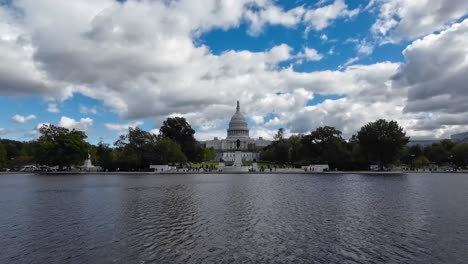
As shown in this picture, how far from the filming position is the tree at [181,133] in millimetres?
107312

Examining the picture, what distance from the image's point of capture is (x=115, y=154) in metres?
99.1

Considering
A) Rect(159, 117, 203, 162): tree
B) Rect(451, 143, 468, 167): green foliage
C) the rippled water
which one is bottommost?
the rippled water

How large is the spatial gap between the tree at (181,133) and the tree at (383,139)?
1734 inches

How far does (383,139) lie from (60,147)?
7065 cm

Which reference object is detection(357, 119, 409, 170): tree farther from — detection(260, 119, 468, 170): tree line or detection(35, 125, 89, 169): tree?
detection(35, 125, 89, 169): tree

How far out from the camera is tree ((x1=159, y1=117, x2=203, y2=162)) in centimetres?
10731

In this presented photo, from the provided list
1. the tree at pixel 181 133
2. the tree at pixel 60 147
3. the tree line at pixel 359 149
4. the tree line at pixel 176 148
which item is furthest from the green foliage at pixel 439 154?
the tree at pixel 60 147

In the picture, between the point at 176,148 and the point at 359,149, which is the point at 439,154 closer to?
the point at 359,149

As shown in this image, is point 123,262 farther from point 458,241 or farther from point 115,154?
point 115,154

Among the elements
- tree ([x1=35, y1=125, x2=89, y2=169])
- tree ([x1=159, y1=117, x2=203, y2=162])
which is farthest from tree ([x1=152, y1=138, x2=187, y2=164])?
tree ([x1=35, y1=125, x2=89, y2=169])

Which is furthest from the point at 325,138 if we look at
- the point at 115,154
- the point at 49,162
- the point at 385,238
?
the point at 385,238

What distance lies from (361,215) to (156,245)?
492 inches

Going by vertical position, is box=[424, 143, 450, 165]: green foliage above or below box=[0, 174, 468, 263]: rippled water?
above

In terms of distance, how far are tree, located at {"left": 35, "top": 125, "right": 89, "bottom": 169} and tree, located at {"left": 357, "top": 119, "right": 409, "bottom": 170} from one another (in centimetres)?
6321
